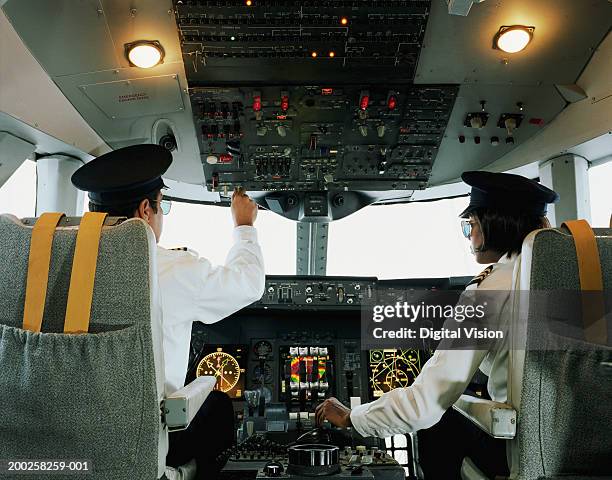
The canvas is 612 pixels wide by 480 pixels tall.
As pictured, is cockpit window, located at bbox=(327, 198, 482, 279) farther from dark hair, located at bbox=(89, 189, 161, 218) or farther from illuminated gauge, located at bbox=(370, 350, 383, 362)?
dark hair, located at bbox=(89, 189, 161, 218)

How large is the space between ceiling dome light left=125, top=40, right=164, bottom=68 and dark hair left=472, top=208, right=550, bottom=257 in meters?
1.64

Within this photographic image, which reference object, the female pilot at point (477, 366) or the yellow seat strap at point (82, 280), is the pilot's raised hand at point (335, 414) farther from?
the yellow seat strap at point (82, 280)

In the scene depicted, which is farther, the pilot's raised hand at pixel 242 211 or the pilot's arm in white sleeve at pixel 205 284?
the pilot's raised hand at pixel 242 211

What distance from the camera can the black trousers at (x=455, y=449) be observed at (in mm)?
1580

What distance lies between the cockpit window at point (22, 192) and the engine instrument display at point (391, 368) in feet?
6.46

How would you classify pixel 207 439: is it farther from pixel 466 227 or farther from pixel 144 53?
pixel 144 53

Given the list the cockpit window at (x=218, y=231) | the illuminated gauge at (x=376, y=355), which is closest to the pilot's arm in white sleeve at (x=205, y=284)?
the illuminated gauge at (x=376, y=355)

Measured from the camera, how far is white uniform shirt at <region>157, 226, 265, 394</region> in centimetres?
163

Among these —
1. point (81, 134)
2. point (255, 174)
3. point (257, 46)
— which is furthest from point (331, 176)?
point (81, 134)

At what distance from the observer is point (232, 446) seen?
7.34 feet

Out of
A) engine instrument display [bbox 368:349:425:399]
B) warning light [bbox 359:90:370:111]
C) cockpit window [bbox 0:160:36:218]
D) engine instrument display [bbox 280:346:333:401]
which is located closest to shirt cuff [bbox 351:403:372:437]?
engine instrument display [bbox 280:346:333:401]

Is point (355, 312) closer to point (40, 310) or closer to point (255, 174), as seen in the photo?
point (255, 174)

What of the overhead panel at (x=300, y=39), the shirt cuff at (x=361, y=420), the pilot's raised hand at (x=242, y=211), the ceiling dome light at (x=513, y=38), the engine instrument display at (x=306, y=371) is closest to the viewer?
the shirt cuff at (x=361, y=420)

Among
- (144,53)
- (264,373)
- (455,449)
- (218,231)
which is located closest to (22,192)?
(144,53)
